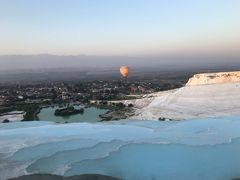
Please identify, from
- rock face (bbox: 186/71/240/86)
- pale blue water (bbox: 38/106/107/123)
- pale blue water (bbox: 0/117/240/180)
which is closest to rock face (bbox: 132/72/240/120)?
rock face (bbox: 186/71/240/86)

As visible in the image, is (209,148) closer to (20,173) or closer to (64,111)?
(20,173)

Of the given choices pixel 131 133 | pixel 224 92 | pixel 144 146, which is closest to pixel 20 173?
pixel 144 146

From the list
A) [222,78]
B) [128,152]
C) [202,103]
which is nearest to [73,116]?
[202,103]

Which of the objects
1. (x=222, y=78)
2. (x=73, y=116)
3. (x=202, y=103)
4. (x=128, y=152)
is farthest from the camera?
(x=73, y=116)

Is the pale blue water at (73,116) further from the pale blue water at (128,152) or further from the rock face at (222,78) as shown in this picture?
the pale blue water at (128,152)

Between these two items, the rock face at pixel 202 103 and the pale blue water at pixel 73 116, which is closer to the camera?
the rock face at pixel 202 103

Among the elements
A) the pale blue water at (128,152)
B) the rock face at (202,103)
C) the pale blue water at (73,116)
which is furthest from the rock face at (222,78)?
the pale blue water at (128,152)

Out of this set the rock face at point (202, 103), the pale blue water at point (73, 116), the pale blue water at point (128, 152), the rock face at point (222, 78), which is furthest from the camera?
the rock face at point (222, 78)

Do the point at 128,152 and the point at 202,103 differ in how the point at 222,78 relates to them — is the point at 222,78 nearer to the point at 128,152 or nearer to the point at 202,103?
the point at 202,103

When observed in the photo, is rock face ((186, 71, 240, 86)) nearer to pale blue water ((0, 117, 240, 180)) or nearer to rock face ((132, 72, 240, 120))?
rock face ((132, 72, 240, 120))

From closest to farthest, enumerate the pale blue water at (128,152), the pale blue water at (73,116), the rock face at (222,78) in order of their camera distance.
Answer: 1. the pale blue water at (128,152)
2. the pale blue water at (73,116)
3. the rock face at (222,78)
